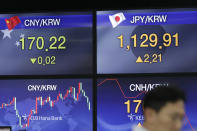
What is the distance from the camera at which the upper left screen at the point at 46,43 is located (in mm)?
4012

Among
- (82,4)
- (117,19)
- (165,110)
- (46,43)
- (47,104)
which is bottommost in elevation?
(47,104)

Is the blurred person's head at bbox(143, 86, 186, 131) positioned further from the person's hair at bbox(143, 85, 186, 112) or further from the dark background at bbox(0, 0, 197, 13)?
the dark background at bbox(0, 0, 197, 13)

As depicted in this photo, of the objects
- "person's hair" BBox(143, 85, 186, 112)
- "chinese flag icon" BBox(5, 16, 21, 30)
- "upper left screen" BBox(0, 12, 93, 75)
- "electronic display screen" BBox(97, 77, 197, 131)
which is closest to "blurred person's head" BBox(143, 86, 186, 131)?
"person's hair" BBox(143, 85, 186, 112)

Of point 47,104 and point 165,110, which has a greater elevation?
point 165,110

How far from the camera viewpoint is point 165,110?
1.40 meters

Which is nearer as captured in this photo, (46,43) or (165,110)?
(165,110)

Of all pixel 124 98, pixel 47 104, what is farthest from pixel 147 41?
pixel 47 104

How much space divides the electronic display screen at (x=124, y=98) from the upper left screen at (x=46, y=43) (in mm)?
303

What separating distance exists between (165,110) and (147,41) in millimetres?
2556

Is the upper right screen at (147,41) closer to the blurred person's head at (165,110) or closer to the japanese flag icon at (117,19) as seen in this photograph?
the japanese flag icon at (117,19)

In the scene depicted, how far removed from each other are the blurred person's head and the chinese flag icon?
296cm

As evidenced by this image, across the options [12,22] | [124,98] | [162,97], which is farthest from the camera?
[12,22]

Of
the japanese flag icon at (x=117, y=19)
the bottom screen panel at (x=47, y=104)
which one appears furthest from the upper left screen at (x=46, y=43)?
the japanese flag icon at (x=117, y=19)

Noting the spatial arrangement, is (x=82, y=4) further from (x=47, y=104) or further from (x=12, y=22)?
(x=47, y=104)
